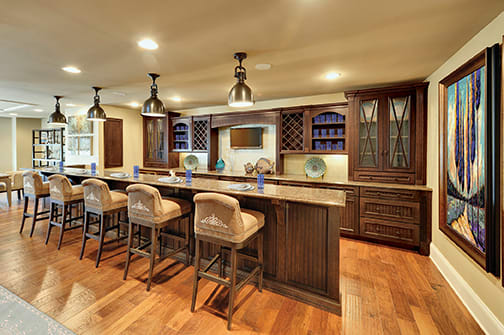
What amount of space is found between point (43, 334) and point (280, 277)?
1.90 metres

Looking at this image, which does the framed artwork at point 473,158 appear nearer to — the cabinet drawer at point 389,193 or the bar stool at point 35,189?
the cabinet drawer at point 389,193

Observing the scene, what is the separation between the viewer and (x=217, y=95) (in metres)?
4.48

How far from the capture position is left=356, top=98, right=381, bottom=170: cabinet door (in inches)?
141

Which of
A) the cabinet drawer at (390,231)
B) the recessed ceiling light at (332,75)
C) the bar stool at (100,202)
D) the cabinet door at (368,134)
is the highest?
the recessed ceiling light at (332,75)

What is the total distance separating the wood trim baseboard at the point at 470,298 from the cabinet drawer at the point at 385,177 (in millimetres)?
1014

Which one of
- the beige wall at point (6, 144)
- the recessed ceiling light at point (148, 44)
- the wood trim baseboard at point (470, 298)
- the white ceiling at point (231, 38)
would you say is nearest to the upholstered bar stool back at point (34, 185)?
the white ceiling at point (231, 38)

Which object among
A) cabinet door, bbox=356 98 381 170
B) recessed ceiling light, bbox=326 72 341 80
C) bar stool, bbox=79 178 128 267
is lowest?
bar stool, bbox=79 178 128 267

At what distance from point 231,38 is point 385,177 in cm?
293

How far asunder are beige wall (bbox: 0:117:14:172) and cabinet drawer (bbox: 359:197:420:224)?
35.5 feet

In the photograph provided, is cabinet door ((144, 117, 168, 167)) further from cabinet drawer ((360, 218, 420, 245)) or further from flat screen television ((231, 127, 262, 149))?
cabinet drawer ((360, 218, 420, 245))

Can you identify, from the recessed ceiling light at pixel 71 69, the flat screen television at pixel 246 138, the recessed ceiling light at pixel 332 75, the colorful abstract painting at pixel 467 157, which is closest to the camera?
the colorful abstract painting at pixel 467 157

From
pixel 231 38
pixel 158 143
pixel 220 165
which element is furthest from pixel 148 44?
pixel 158 143

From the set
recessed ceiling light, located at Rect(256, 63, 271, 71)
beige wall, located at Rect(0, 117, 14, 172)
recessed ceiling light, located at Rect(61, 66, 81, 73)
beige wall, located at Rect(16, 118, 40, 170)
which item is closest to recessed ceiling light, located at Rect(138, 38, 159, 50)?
recessed ceiling light, located at Rect(256, 63, 271, 71)

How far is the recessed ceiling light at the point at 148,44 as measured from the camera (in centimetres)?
222
